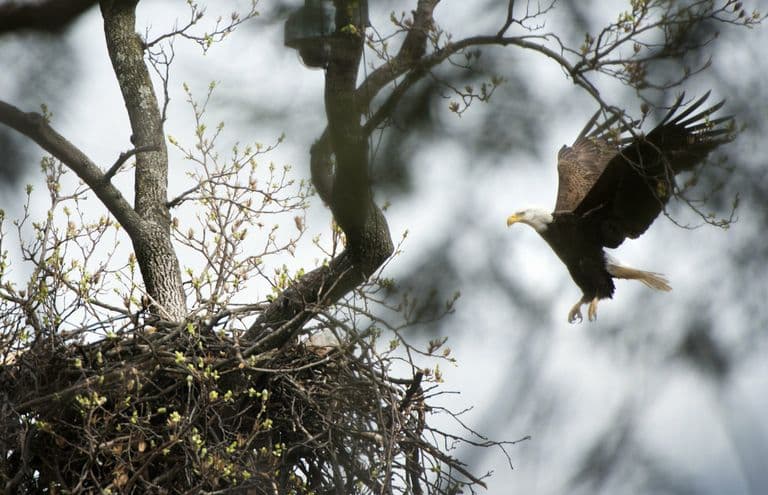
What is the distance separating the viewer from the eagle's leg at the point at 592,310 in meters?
0.71

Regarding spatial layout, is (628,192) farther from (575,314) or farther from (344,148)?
(344,148)

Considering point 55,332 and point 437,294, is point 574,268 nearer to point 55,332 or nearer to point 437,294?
point 437,294

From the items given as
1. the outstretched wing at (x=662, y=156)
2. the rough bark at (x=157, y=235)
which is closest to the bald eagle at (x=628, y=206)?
the outstretched wing at (x=662, y=156)

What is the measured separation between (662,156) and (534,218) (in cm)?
17

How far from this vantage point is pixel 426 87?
655 millimetres

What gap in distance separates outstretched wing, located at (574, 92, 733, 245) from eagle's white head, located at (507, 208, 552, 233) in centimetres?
6

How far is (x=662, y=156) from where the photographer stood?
0.69 metres

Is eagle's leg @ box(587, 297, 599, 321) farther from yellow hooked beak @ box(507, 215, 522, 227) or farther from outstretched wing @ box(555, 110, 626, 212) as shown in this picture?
outstretched wing @ box(555, 110, 626, 212)

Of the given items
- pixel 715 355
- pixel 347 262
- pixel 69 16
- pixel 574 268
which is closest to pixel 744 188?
pixel 715 355

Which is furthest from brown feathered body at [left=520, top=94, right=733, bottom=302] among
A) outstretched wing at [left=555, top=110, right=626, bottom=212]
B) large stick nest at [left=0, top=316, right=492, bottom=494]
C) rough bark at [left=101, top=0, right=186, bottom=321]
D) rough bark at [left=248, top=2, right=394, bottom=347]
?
rough bark at [left=101, top=0, right=186, bottom=321]

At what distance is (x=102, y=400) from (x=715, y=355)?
5.94 ft

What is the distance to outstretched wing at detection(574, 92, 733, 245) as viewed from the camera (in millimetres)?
650

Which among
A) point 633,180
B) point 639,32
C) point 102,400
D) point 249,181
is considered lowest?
point 639,32

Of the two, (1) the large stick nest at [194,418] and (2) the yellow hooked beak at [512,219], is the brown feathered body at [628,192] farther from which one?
(1) the large stick nest at [194,418]
